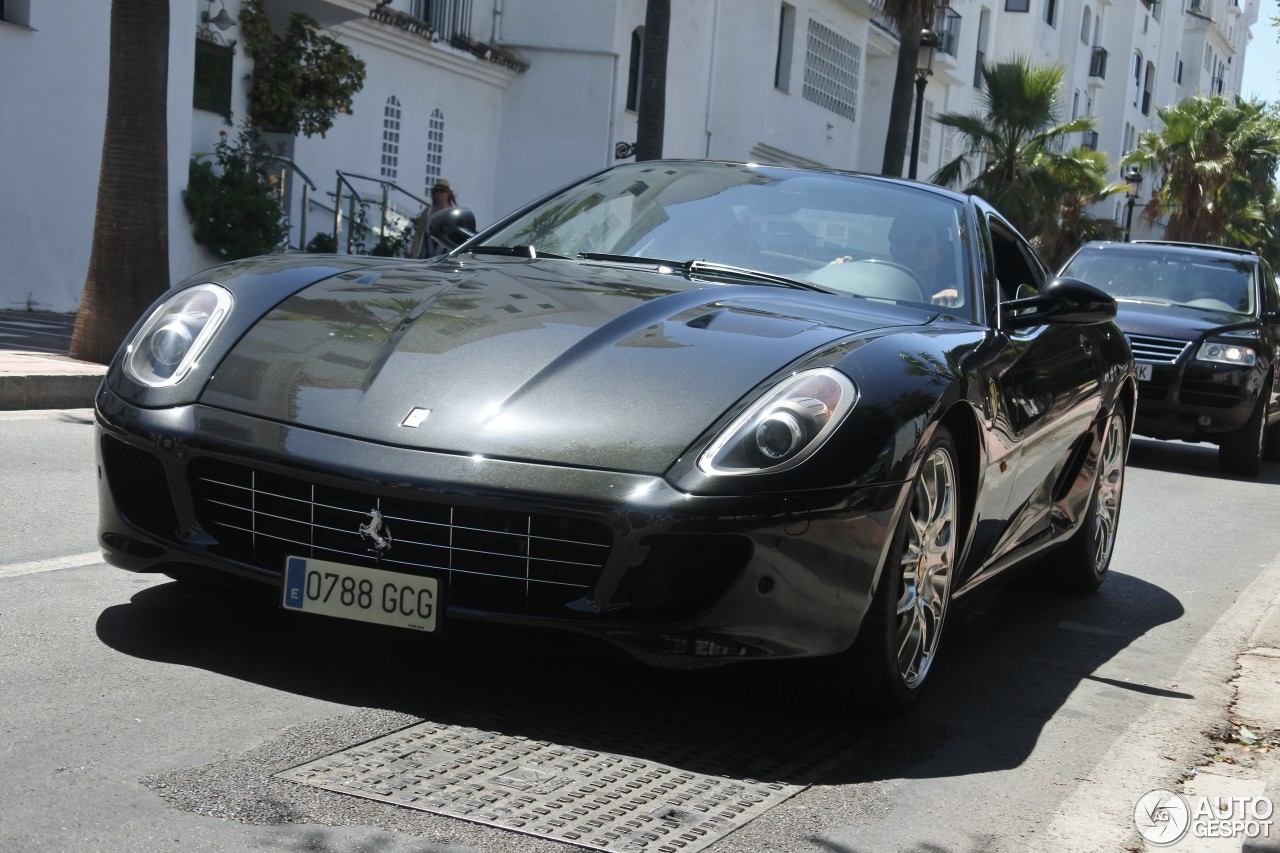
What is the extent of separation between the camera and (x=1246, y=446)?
1279 centimetres

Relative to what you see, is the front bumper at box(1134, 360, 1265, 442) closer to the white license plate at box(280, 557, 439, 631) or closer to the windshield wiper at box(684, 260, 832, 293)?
the windshield wiper at box(684, 260, 832, 293)

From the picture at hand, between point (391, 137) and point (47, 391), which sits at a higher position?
point (391, 137)

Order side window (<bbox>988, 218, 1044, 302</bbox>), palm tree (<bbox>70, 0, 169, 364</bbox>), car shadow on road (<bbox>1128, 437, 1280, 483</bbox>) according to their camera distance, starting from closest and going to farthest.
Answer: side window (<bbox>988, 218, 1044, 302</bbox>), palm tree (<bbox>70, 0, 169, 364</bbox>), car shadow on road (<bbox>1128, 437, 1280, 483</bbox>)

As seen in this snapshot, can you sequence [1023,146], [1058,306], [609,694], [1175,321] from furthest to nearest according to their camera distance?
[1023,146] → [1175,321] → [1058,306] → [609,694]

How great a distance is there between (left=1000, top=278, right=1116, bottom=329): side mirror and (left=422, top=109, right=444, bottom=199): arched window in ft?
63.4

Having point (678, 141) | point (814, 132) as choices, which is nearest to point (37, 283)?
point (678, 141)

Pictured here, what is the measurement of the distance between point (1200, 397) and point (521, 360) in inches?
383

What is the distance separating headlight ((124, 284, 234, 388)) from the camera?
413 centimetres

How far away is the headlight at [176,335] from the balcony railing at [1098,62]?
2365 inches

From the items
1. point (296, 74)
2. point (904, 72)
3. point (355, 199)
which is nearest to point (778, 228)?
point (296, 74)

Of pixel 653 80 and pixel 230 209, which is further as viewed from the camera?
pixel 653 80

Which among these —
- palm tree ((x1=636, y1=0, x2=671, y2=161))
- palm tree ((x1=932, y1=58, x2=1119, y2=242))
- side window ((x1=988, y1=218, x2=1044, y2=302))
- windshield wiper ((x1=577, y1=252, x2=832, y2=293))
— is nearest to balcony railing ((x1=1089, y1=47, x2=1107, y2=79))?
palm tree ((x1=932, y1=58, x2=1119, y2=242))

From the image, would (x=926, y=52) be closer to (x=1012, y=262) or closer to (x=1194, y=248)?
(x=1194, y=248)

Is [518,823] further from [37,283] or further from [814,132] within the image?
[814,132]
